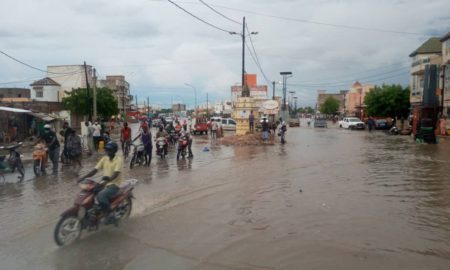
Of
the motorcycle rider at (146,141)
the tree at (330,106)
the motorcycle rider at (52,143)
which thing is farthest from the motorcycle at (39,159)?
the tree at (330,106)

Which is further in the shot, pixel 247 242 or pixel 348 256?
pixel 247 242

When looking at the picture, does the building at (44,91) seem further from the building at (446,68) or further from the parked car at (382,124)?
the building at (446,68)

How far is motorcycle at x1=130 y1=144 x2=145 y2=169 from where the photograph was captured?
52.6 feet

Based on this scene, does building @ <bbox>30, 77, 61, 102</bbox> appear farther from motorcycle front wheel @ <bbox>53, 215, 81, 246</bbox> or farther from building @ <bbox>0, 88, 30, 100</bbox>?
motorcycle front wheel @ <bbox>53, 215, 81, 246</bbox>

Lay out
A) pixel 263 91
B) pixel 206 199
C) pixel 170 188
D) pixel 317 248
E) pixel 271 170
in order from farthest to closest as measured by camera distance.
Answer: pixel 263 91 < pixel 271 170 < pixel 170 188 < pixel 206 199 < pixel 317 248

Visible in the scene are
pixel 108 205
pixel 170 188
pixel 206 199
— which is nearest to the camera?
pixel 108 205

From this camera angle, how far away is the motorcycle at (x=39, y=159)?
14109mm

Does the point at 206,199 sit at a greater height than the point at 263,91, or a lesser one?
lesser

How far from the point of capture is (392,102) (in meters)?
59.7

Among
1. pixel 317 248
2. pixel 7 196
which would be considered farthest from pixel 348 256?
pixel 7 196

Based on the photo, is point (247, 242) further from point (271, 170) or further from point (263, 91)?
point (263, 91)

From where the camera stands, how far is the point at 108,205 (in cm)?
724

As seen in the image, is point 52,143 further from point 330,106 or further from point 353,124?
point 330,106

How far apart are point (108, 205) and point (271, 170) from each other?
863 centimetres
